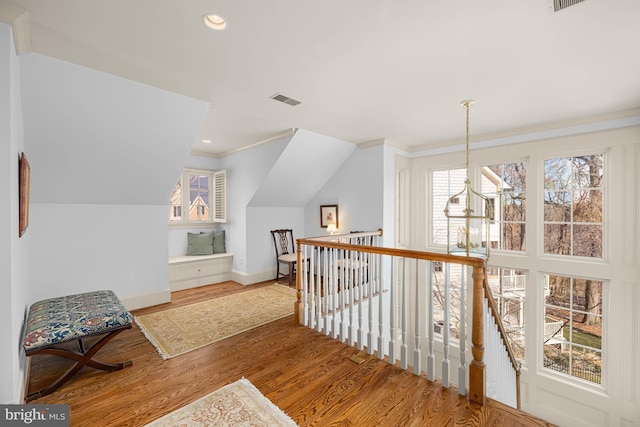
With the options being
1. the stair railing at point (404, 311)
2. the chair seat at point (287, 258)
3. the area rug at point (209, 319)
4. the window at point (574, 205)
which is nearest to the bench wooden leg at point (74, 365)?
the area rug at point (209, 319)

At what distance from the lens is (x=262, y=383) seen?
7.01 ft

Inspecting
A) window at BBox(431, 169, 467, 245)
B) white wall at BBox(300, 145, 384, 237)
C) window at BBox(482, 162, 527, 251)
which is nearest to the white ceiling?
window at BBox(482, 162, 527, 251)

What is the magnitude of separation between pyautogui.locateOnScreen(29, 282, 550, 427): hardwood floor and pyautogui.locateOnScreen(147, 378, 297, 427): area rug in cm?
7

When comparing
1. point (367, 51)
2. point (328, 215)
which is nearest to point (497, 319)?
point (367, 51)

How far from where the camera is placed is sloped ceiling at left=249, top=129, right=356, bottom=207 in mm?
4418

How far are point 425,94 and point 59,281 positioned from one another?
4739mm

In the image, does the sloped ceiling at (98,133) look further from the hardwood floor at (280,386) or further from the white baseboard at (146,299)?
the hardwood floor at (280,386)

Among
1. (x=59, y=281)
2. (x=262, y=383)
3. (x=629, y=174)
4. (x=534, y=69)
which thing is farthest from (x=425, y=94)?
(x=59, y=281)

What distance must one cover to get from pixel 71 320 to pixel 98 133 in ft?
6.07

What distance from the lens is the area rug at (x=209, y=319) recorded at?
9.36ft

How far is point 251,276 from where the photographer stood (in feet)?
16.8

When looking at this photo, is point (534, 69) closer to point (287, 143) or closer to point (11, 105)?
point (287, 143)

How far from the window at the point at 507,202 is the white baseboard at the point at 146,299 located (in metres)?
4.97

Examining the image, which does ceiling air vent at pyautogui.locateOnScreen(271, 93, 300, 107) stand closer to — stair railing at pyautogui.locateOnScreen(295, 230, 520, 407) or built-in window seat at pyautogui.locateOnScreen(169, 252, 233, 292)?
stair railing at pyautogui.locateOnScreen(295, 230, 520, 407)
